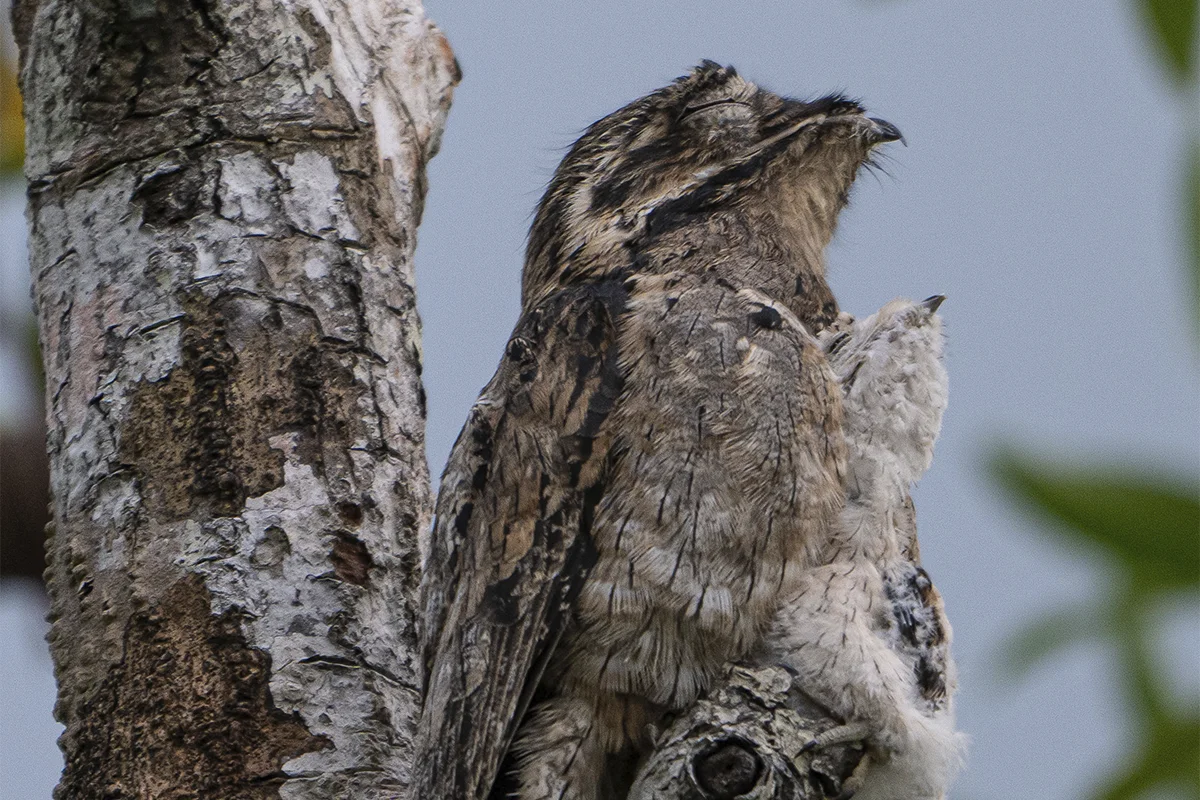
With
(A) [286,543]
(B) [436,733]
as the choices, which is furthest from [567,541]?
(A) [286,543]

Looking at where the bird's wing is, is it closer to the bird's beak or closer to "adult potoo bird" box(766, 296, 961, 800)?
"adult potoo bird" box(766, 296, 961, 800)

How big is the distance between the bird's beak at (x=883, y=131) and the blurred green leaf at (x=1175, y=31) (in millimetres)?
1910

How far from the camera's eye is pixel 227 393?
2461mm

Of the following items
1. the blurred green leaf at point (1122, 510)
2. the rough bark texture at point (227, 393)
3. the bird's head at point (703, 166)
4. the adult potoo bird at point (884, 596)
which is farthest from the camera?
the bird's head at point (703, 166)

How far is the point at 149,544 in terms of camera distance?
7.77 feet

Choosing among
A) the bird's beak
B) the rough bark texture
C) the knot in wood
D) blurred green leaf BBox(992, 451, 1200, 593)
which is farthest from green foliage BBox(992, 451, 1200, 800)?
the bird's beak

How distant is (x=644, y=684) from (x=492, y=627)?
0.88ft

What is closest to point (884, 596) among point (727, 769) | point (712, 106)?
point (727, 769)

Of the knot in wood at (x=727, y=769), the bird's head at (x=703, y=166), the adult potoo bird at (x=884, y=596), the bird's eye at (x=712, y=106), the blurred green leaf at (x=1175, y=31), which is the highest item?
the bird's eye at (x=712, y=106)

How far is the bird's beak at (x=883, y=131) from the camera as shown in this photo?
273 centimetres

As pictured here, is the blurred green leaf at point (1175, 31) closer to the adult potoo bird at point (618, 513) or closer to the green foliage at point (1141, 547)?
the green foliage at point (1141, 547)

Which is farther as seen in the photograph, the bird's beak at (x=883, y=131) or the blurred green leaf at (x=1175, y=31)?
the bird's beak at (x=883, y=131)

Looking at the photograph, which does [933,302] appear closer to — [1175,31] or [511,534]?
[511,534]

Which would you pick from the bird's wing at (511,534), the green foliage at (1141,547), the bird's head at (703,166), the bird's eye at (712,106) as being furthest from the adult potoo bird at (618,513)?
the green foliage at (1141,547)
